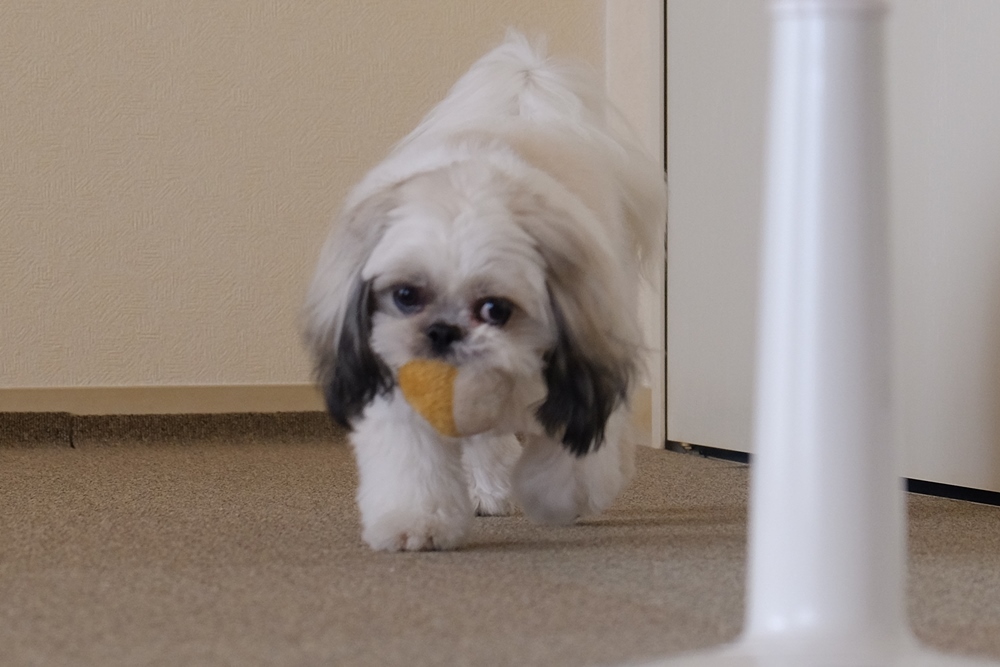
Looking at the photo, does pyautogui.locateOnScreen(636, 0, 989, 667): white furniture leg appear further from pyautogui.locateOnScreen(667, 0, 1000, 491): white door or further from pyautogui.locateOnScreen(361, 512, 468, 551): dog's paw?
pyautogui.locateOnScreen(667, 0, 1000, 491): white door

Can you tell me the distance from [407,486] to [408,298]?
0.76 ft

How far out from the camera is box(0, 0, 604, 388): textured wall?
115 inches

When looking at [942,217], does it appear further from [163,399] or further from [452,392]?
[163,399]

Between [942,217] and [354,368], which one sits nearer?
[354,368]

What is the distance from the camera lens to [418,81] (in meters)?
3.15

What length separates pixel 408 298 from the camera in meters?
1.41

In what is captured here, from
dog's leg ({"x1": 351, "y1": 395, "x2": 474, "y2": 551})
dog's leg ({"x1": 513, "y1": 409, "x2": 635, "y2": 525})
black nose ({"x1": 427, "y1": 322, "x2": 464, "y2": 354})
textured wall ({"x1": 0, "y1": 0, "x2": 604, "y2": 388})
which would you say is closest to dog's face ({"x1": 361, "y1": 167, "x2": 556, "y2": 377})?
black nose ({"x1": 427, "y1": 322, "x2": 464, "y2": 354})

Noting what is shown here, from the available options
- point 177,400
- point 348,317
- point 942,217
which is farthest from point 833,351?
point 177,400

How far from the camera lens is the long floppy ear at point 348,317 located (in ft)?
4.79

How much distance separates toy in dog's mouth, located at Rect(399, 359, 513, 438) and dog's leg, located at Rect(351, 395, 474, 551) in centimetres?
8

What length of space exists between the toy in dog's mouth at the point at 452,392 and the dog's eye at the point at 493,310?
6 centimetres

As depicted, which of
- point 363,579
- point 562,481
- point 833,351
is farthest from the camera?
point 562,481

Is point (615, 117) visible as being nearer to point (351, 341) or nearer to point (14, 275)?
point (351, 341)

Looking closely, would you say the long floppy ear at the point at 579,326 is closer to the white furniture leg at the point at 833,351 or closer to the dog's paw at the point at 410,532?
the dog's paw at the point at 410,532
